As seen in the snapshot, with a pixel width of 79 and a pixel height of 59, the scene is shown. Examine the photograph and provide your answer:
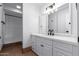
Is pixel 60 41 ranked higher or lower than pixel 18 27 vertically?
lower

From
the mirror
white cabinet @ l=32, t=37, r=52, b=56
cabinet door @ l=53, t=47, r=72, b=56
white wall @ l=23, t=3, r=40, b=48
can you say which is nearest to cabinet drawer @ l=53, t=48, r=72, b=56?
cabinet door @ l=53, t=47, r=72, b=56

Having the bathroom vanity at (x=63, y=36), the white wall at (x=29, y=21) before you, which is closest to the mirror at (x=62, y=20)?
the bathroom vanity at (x=63, y=36)

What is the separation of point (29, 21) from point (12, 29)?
1.78 m

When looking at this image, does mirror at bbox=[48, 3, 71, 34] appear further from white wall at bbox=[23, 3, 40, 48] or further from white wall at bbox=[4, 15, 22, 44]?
white wall at bbox=[4, 15, 22, 44]

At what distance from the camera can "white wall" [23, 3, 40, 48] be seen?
8.39ft

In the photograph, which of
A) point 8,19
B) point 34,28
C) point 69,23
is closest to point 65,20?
point 69,23

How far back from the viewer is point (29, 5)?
2.70 m

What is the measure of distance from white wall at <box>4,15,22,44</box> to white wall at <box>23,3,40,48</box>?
63.4 inches

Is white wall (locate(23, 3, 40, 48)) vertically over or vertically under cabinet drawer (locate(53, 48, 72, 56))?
over

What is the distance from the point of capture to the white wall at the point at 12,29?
3.65 meters

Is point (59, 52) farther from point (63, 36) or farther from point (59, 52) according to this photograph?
point (63, 36)

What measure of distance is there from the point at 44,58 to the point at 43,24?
2517 millimetres

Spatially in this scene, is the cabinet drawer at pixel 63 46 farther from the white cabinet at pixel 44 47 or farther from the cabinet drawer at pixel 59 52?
the white cabinet at pixel 44 47

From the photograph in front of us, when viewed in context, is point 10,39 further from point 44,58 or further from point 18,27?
point 44,58
